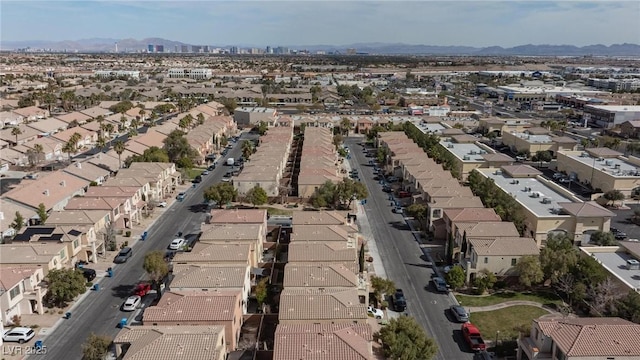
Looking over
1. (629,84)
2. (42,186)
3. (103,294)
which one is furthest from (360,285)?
(629,84)

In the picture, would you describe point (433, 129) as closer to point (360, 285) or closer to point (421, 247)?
point (421, 247)

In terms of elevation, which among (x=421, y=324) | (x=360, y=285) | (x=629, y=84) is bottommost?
(x=421, y=324)

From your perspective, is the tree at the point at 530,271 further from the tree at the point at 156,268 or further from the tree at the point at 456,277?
the tree at the point at 156,268

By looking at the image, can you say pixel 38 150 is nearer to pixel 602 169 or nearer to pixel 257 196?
pixel 257 196

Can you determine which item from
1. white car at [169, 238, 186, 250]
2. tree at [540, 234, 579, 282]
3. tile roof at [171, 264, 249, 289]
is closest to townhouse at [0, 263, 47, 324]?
tile roof at [171, 264, 249, 289]

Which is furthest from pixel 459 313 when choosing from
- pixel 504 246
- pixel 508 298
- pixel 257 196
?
pixel 257 196

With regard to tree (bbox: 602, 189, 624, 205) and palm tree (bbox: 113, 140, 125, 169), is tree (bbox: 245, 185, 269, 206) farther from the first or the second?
tree (bbox: 602, 189, 624, 205)

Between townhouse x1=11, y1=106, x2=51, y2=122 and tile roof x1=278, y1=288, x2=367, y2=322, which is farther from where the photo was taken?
townhouse x1=11, y1=106, x2=51, y2=122
